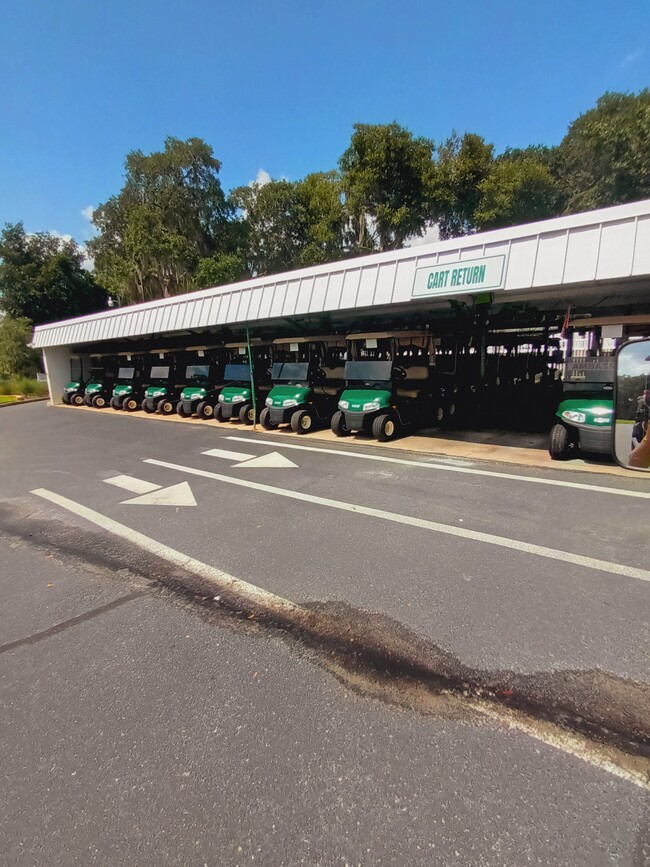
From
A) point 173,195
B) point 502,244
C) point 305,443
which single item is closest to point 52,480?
point 305,443

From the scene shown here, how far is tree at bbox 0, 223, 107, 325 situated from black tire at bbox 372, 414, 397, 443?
3443 centimetres

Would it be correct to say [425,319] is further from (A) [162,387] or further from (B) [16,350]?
(B) [16,350]

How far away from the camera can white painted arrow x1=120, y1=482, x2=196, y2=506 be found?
6277mm

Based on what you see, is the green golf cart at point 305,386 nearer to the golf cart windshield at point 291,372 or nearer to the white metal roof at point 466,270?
the golf cart windshield at point 291,372

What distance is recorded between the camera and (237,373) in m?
15.0

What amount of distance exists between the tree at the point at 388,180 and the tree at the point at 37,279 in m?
23.5

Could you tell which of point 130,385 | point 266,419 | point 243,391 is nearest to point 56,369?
point 130,385

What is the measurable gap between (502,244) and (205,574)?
701 cm

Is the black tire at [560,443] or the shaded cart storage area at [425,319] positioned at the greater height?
the shaded cart storage area at [425,319]

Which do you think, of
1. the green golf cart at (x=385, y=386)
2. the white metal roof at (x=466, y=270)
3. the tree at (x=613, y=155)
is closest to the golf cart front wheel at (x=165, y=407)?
the white metal roof at (x=466, y=270)

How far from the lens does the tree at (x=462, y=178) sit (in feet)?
89.1

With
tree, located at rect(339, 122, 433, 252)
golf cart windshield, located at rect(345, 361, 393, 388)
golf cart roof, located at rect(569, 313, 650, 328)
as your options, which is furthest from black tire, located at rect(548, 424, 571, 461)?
tree, located at rect(339, 122, 433, 252)

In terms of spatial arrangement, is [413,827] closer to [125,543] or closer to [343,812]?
[343,812]

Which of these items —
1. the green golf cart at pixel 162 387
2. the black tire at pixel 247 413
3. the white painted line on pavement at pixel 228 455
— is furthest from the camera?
the green golf cart at pixel 162 387
